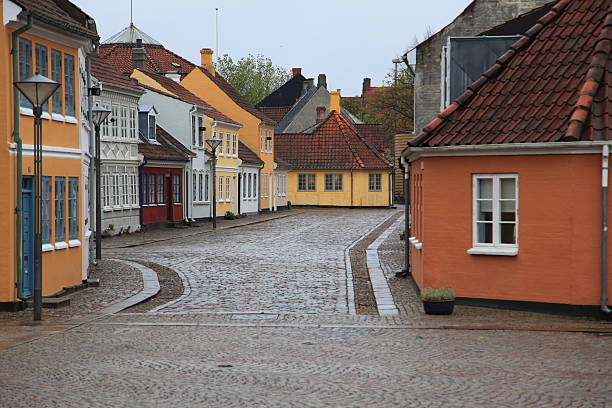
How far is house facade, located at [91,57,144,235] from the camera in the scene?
37438mm

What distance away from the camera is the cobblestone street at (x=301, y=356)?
922 centimetres

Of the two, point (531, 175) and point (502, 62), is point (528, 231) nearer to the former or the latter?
point (531, 175)

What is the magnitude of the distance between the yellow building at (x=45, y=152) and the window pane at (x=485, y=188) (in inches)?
308

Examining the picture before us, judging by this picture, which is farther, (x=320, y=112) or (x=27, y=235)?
(x=320, y=112)

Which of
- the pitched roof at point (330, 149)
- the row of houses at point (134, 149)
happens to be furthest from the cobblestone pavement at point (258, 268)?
the pitched roof at point (330, 149)

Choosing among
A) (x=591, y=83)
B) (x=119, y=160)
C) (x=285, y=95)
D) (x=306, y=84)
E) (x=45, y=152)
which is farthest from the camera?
(x=285, y=95)

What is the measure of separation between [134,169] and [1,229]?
79.9ft

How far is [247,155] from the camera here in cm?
6166

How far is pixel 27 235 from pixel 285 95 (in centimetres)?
8771

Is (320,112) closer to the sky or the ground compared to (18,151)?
closer to the sky

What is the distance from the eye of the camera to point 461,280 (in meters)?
16.7

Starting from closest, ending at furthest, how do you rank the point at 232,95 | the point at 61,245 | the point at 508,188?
1. the point at 508,188
2. the point at 61,245
3. the point at 232,95

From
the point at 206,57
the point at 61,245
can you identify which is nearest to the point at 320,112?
the point at 206,57

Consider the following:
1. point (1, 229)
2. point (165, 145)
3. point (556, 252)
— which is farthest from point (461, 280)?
point (165, 145)
